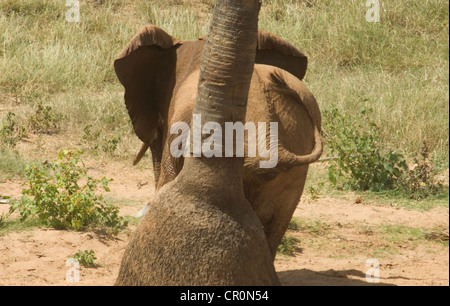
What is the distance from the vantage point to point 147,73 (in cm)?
562

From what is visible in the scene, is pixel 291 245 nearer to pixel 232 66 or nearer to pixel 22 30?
pixel 232 66

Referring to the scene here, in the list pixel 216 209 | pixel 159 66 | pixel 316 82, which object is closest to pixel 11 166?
pixel 159 66

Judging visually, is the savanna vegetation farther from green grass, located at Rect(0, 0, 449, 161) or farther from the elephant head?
the elephant head

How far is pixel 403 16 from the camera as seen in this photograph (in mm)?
10844

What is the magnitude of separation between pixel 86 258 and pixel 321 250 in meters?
1.98

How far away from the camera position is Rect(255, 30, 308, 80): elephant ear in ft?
17.2

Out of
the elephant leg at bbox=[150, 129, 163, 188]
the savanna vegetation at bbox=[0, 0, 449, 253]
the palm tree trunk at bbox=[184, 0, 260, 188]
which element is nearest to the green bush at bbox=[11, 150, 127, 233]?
the savanna vegetation at bbox=[0, 0, 449, 253]

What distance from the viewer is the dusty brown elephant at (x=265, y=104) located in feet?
13.6

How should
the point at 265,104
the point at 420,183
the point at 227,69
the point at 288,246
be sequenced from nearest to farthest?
the point at 227,69 < the point at 265,104 < the point at 288,246 < the point at 420,183

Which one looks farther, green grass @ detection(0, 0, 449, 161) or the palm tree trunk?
green grass @ detection(0, 0, 449, 161)

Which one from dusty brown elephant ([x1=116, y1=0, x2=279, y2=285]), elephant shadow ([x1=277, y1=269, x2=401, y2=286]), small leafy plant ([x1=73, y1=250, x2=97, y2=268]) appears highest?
dusty brown elephant ([x1=116, y1=0, x2=279, y2=285])

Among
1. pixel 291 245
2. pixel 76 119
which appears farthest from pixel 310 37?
pixel 291 245

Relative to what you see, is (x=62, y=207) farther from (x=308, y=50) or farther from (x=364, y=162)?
(x=308, y=50)

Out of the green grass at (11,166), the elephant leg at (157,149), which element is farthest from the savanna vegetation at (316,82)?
the elephant leg at (157,149)
